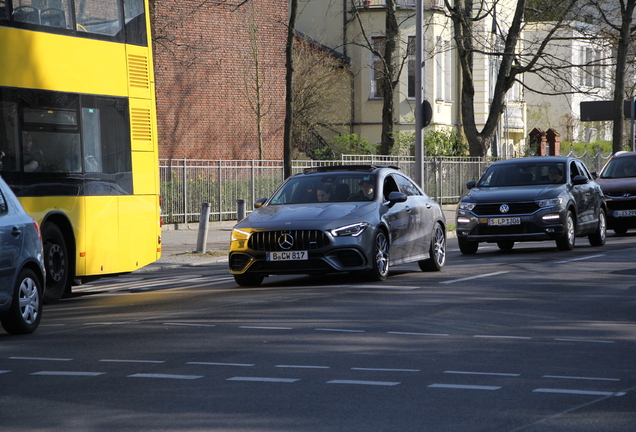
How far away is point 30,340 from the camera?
9.88 meters

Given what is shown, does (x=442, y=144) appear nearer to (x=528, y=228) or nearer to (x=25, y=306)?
(x=528, y=228)

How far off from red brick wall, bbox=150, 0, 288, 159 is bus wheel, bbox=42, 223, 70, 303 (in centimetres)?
2304

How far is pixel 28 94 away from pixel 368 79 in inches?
1339

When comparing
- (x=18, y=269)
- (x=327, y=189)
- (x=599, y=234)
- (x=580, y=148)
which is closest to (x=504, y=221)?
(x=599, y=234)

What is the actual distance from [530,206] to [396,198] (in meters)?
5.23

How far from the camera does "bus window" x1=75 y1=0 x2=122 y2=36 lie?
1385cm

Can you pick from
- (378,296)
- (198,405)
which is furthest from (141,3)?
(198,405)

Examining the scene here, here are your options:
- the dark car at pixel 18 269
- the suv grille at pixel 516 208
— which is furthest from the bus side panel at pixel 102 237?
the suv grille at pixel 516 208

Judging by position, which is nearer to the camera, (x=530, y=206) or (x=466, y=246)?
(x=530, y=206)

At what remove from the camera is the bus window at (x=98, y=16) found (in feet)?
45.4

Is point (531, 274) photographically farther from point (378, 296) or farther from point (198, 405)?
point (198, 405)

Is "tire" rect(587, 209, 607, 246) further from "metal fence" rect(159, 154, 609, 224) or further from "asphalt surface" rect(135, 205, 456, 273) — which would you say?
"metal fence" rect(159, 154, 609, 224)

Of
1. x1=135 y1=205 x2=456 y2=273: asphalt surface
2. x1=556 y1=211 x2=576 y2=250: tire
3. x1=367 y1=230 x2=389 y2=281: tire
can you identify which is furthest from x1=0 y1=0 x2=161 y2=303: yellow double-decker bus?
x1=556 y1=211 x2=576 y2=250: tire

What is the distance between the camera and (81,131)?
1405cm
